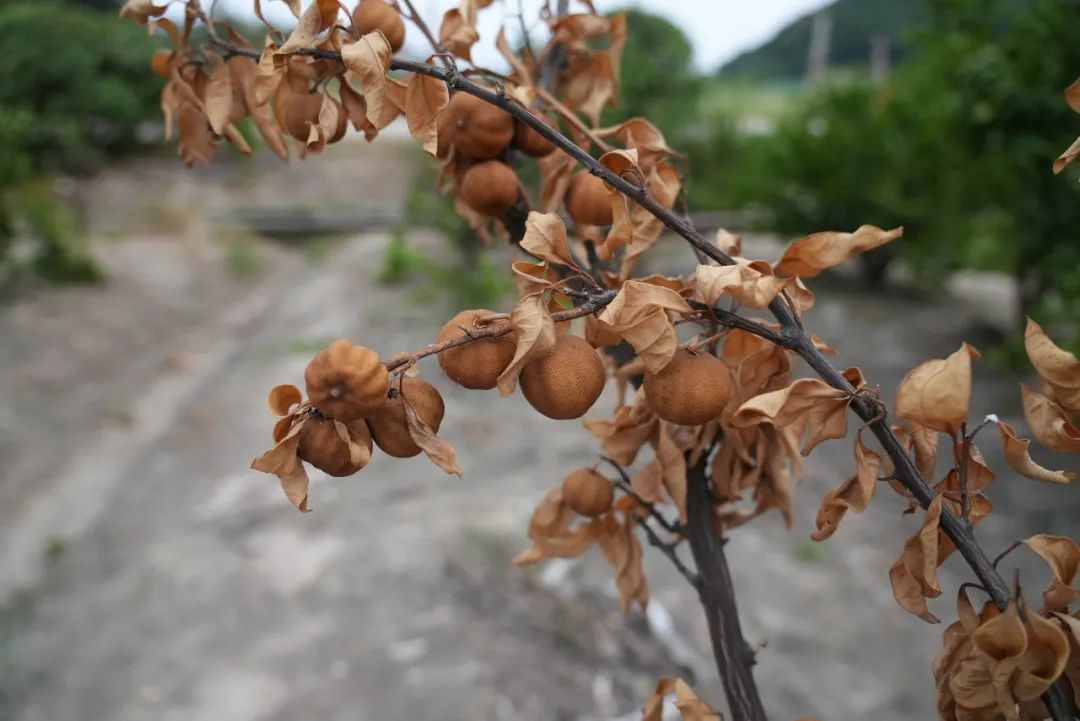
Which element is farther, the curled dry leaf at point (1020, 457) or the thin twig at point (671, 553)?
the thin twig at point (671, 553)

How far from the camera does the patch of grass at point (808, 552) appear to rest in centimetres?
210

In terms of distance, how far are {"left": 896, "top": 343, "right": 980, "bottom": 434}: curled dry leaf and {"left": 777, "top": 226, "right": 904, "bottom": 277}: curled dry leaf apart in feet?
0.31

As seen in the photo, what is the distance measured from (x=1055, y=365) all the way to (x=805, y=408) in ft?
0.36

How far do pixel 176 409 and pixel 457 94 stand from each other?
9.12 ft

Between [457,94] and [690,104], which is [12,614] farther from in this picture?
[690,104]

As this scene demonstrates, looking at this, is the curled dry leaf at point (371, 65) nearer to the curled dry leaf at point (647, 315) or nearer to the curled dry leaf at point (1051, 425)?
the curled dry leaf at point (647, 315)

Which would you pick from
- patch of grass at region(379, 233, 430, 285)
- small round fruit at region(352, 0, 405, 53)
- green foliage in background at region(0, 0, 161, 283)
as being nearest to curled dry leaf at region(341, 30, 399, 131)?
small round fruit at region(352, 0, 405, 53)

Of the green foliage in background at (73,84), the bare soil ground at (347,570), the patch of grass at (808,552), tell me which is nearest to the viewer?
the bare soil ground at (347,570)

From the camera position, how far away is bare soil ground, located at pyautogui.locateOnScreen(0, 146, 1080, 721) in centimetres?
145

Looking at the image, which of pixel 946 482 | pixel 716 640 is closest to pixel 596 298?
pixel 946 482

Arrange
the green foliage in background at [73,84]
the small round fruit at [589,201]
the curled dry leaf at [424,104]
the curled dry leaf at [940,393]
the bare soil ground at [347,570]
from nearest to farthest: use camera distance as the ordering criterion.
→ the curled dry leaf at [940,393]
the curled dry leaf at [424,104]
the small round fruit at [589,201]
the bare soil ground at [347,570]
the green foliage in background at [73,84]

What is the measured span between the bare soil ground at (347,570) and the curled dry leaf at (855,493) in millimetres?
922

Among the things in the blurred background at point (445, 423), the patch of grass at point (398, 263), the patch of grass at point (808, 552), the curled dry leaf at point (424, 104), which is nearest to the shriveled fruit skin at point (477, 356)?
the curled dry leaf at point (424, 104)

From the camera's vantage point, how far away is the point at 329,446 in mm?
407
